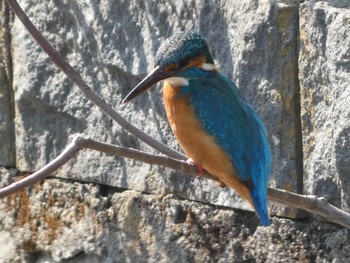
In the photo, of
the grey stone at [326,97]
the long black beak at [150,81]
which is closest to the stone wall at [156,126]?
the grey stone at [326,97]

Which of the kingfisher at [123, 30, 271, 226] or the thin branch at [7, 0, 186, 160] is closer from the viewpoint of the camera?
the thin branch at [7, 0, 186, 160]

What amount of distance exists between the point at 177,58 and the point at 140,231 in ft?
2.74

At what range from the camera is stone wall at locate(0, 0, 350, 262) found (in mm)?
2852

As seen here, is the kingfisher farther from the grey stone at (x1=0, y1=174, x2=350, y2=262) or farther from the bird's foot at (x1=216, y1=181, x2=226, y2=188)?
the grey stone at (x1=0, y1=174, x2=350, y2=262)

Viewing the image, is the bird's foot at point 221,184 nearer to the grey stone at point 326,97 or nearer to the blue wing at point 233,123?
the blue wing at point 233,123

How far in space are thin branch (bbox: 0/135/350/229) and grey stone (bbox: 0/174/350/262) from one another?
0.95ft

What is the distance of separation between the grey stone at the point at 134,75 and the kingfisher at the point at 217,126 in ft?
0.34

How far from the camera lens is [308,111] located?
9.42ft

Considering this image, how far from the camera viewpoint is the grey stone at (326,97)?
109 inches

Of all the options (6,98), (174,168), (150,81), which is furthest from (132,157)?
(6,98)

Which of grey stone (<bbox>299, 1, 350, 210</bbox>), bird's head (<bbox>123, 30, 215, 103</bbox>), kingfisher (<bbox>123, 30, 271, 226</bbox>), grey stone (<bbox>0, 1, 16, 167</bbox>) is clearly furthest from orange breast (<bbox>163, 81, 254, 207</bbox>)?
grey stone (<bbox>0, 1, 16, 167</bbox>)

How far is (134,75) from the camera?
3221 mm

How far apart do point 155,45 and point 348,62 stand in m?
0.67

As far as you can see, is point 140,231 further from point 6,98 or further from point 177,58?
point 177,58
